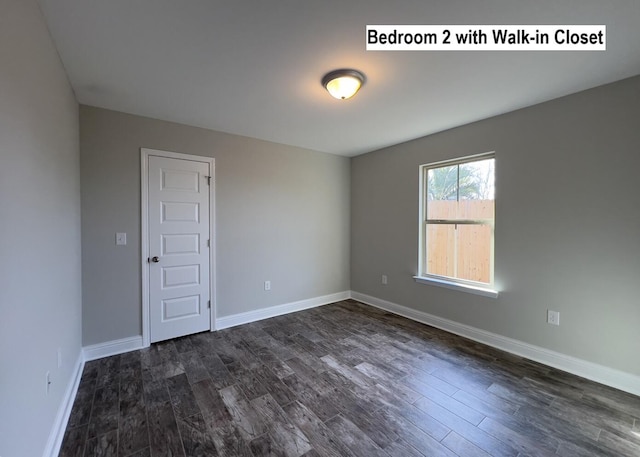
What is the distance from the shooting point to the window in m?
2.98

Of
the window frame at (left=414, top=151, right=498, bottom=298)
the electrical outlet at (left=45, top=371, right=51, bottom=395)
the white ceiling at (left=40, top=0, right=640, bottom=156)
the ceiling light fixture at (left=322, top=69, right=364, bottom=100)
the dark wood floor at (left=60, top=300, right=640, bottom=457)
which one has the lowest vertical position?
the dark wood floor at (left=60, top=300, right=640, bottom=457)

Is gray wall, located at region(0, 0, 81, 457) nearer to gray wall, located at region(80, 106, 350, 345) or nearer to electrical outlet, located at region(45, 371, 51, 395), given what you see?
electrical outlet, located at region(45, 371, 51, 395)

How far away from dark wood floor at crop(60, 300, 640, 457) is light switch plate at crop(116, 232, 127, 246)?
1.15 metres

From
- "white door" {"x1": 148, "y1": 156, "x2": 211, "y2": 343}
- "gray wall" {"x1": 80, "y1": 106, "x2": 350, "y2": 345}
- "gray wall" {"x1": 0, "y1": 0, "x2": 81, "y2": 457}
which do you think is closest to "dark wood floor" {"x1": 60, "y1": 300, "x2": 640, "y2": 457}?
"white door" {"x1": 148, "y1": 156, "x2": 211, "y2": 343}

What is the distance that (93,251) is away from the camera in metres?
2.60

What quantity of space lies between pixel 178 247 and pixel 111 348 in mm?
1177

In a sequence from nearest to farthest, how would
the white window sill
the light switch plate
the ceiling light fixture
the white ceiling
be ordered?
the white ceiling
the ceiling light fixture
the light switch plate
the white window sill

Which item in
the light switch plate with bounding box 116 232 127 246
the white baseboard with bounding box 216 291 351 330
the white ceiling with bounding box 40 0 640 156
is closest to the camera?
the white ceiling with bounding box 40 0 640 156

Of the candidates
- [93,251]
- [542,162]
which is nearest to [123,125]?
[93,251]

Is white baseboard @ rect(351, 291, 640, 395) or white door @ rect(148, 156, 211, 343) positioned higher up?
white door @ rect(148, 156, 211, 343)

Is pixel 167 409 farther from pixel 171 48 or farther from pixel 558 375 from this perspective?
pixel 558 375

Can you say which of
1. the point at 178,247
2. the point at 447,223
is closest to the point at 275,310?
the point at 178,247

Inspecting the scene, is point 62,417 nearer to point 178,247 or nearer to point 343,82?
point 178,247

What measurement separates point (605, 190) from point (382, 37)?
7.41ft
